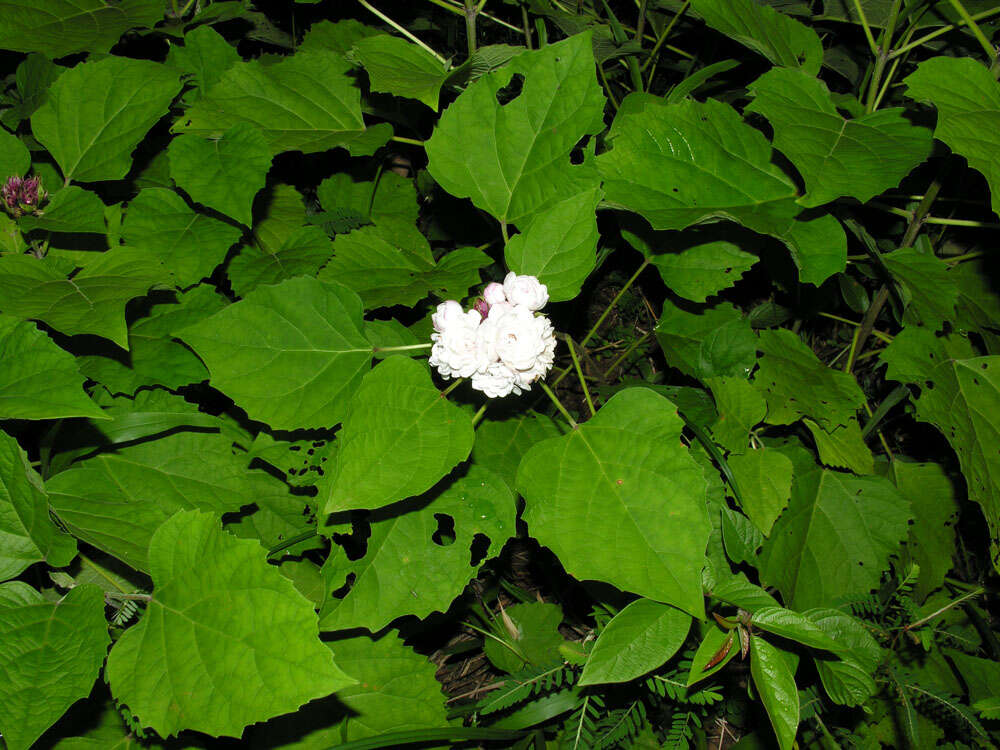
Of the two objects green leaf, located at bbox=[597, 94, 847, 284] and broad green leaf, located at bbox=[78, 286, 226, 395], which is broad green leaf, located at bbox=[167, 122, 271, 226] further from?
green leaf, located at bbox=[597, 94, 847, 284]

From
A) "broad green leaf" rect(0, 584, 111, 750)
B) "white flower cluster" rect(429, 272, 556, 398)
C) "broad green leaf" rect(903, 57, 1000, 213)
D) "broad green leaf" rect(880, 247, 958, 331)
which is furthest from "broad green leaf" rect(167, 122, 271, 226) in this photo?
"broad green leaf" rect(880, 247, 958, 331)

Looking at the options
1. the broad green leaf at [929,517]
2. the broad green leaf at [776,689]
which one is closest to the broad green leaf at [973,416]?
the broad green leaf at [929,517]

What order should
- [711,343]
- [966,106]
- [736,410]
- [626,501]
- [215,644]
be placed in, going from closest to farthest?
1. [215,644]
2. [626,501]
3. [966,106]
4. [736,410]
5. [711,343]

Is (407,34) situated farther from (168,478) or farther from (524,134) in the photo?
(168,478)

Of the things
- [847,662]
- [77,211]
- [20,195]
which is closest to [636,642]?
[847,662]

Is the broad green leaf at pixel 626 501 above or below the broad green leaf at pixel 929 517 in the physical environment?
above

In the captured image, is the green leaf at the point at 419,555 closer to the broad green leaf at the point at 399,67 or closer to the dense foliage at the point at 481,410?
the dense foliage at the point at 481,410
